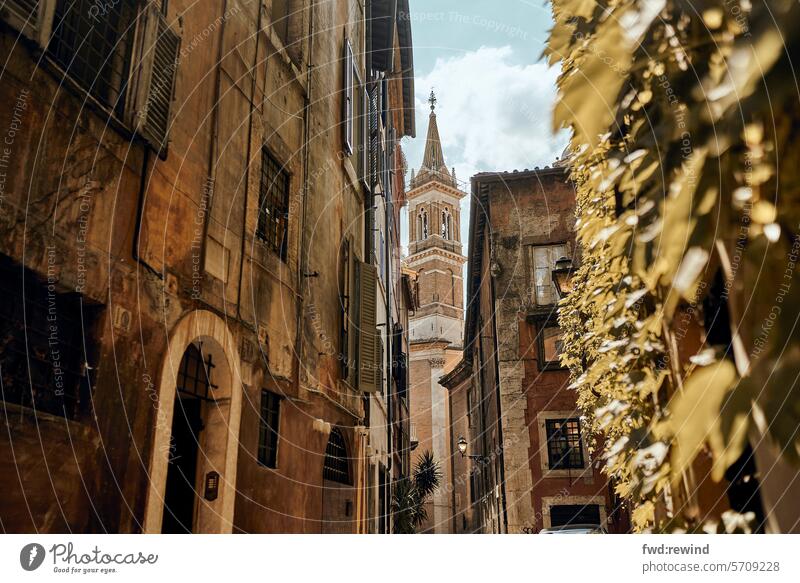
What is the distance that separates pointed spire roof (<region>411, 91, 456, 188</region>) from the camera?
2499 inches

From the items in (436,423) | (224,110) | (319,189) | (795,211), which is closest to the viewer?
(795,211)

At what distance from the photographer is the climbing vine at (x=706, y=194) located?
6.18 ft

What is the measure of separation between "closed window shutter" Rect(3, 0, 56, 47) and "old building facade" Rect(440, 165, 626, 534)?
45.9ft

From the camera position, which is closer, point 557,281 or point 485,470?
point 557,281

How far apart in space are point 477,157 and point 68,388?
5.67 meters

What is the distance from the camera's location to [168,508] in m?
5.71

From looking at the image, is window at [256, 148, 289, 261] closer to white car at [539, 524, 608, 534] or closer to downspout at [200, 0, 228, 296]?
downspout at [200, 0, 228, 296]

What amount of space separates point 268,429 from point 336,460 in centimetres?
373

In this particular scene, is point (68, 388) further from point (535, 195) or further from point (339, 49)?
point (535, 195)

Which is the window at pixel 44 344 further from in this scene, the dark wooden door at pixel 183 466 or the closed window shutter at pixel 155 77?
the closed window shutter at pixel 155 77

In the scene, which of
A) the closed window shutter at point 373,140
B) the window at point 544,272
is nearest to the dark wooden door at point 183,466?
the closed window shutter at point 373,140

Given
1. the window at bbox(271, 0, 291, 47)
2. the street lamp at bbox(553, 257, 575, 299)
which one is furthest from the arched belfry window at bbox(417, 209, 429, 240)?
the street lamp at bbox(553, 257, 575, 299)

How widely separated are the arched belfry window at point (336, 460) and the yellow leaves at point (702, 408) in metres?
8.30

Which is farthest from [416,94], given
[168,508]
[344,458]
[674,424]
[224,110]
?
[674,424]
